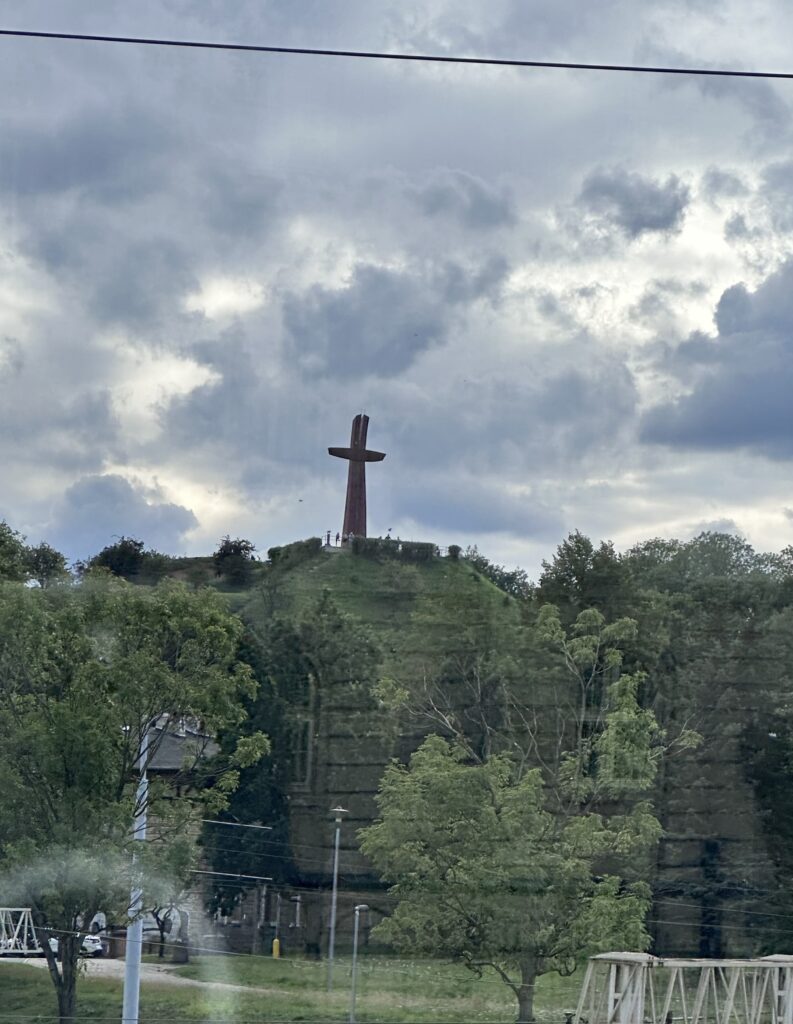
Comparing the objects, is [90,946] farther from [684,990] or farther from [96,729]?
[684,990]

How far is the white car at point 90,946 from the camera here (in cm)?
768

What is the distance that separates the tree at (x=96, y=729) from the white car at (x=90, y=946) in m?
0.05

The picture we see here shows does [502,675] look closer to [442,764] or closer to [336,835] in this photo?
[442,764]

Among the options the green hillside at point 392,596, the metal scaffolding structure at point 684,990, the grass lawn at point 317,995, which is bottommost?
the grass lawn at point 317,995

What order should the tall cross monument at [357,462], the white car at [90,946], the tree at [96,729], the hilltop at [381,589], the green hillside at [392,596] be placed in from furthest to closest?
the green hillside at [392,596], the hilltop at [381,589], the tall cross monument at [357,462], the white car at [90,946], the tree at [96,729]

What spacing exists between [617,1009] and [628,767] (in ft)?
5.72

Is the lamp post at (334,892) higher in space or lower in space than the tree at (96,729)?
lower

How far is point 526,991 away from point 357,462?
12.2 ft

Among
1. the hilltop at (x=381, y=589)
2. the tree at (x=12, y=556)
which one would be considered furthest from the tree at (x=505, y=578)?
the tree at (x=12, y=556)

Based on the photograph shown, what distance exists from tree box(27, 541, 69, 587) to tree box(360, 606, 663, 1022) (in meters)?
2.69

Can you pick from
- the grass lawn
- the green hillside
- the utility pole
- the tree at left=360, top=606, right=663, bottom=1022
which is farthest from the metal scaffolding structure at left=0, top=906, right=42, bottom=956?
the green hillside

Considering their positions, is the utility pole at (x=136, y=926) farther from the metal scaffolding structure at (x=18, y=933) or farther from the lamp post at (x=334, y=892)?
the lamp post at (x=334, y=892)

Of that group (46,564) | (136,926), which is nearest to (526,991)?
(136,926)

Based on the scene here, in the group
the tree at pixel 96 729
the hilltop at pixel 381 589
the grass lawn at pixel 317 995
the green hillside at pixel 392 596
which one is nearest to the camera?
the tree at pixel 96 729
